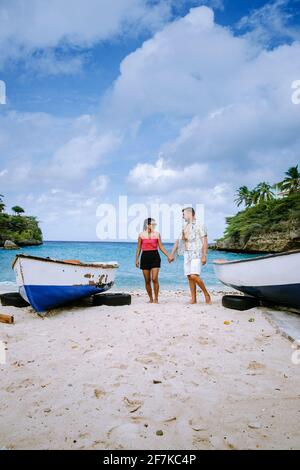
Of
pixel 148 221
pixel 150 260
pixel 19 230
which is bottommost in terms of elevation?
pixel 150 260

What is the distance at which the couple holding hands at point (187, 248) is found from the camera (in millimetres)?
6668

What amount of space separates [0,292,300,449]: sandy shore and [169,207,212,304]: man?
1.77 meters

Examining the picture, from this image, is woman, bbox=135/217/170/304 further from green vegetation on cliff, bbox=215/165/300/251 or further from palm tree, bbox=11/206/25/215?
palm tree, bbox=11/206/25/215

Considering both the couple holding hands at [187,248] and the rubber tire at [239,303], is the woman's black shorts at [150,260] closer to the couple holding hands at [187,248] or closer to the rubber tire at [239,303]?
the couple holding hands at [187,248]

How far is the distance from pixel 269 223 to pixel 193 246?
126 ft

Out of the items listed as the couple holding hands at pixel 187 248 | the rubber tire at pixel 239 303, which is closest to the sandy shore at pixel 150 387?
the rubber tire at pixel 239 303

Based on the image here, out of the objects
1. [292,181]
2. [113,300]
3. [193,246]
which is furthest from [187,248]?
[292,181]

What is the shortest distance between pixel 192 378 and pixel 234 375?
0.50 m

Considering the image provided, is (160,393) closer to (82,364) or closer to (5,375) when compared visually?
(82,364)

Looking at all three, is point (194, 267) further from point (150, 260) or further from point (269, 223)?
point (269, 223)

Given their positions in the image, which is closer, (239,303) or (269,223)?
(239,303)

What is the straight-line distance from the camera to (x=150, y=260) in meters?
6.92
